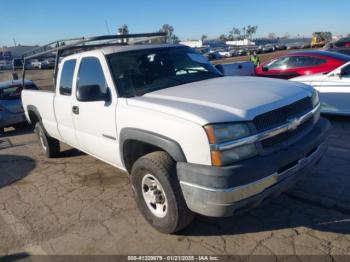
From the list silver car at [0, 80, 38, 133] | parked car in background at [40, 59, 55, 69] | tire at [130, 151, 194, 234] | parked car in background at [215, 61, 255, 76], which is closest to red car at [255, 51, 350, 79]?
parked car in background at [215, 61, 255, 76]

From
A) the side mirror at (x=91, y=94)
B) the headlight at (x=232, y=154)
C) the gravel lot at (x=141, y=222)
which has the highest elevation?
the side mirror at (x=91, y=94)

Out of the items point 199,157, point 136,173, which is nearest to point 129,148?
point 136,173

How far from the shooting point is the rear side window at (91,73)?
4125 millimetres

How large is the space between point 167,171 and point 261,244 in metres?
1.14

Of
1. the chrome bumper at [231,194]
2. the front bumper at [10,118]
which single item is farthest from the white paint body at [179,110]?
the front bumper at [10,118]

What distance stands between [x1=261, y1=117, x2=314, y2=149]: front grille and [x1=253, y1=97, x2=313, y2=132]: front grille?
0.11 meters

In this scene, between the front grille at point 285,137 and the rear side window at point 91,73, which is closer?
the front grille at point 285,137

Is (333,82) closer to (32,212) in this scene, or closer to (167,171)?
(167,171)

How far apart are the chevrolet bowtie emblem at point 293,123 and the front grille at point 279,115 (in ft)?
0.13

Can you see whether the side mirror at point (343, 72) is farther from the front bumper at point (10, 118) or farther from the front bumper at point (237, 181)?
the front bumper at point (10, 118)

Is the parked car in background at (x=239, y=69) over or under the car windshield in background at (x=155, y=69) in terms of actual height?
under

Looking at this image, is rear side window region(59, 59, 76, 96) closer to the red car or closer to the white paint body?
the white paint body

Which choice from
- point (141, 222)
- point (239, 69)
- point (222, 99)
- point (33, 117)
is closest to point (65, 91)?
point (33, 117)

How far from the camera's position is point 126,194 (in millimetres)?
4664
